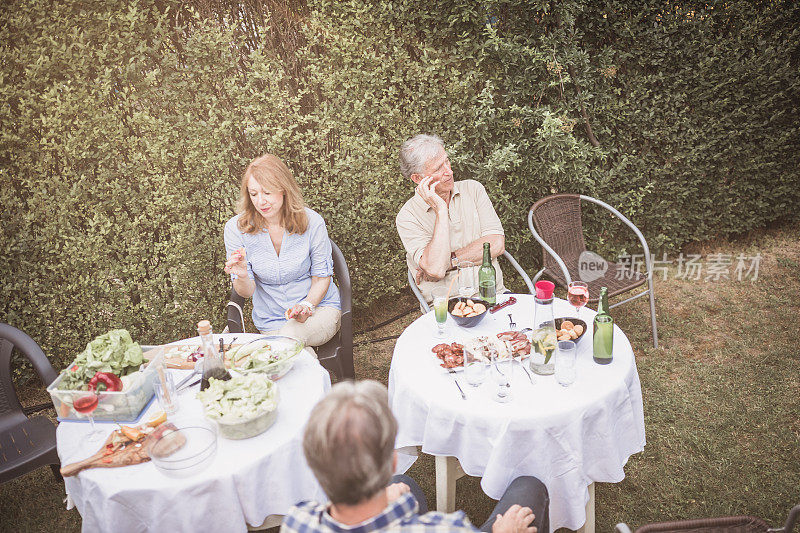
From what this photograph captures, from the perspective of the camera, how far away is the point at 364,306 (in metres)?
4.72

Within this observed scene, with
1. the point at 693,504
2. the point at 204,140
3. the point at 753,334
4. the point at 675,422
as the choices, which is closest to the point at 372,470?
the point at 693,504

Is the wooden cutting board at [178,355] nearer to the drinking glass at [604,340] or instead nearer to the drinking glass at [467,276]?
the drinking glass at [467,276]

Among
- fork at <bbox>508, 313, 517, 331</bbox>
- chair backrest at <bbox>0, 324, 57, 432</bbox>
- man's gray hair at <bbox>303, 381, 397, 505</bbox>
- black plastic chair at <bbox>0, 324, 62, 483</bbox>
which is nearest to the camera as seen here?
man's gray hair at <bbox>303, 381, 397, 505</bbox>

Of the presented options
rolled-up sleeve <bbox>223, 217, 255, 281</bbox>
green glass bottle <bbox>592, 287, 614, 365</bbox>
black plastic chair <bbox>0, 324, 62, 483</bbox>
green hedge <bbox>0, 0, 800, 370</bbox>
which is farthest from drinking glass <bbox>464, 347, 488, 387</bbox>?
green hedge <bbox>0, 0, 800, 370</bbox>

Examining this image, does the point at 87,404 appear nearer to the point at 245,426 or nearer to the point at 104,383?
the point at 104,383

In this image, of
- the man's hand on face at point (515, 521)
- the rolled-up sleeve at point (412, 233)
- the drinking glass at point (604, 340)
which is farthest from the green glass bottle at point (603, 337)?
the rolled-up sleeve at point (412, 233)

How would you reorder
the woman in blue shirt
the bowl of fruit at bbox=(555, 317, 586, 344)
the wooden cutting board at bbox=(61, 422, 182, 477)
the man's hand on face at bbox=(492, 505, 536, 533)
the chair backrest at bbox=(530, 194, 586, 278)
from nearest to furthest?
1. the man's hand on face at bbox=(492, 505, 536, 533)
2. the wooden cutting board at bbox=(61, 422, 182, 477)
3. the bowl of fruit at bbox=(555, 317, 586, 344)
4. the woman in blue shirt
5. the chair backrest at bbox=(530, 194, 586, 278)

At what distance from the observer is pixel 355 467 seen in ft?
4.02

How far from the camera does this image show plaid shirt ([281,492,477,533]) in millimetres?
1265

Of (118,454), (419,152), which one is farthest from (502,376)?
(419,152)

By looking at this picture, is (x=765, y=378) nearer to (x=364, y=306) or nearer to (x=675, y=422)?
(x=675, y=422)

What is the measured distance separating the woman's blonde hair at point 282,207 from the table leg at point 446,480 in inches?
64.7

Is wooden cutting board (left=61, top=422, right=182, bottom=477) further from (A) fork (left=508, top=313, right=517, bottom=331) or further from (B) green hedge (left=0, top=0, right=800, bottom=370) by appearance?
(B) green hedge (left=0, top=0, right=800, bottom=370)

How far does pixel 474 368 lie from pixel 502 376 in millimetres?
118
